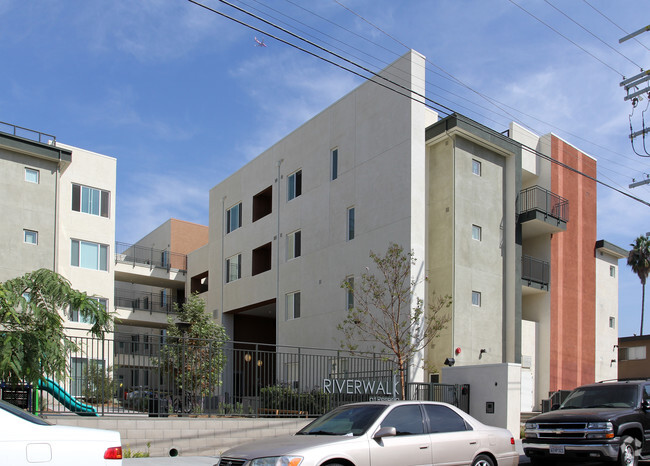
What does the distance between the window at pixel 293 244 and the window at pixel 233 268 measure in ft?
18.0

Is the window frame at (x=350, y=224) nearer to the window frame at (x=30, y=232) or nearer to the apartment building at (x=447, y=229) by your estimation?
the apartment building at (x=447, y=229)

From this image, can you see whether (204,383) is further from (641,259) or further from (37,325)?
(641,259)

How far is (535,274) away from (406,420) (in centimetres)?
2034

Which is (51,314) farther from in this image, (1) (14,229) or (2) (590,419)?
(1) (14,229)

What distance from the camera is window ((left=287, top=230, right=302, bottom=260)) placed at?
32.0 m

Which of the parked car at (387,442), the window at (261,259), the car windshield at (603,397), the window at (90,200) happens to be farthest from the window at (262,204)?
the parked car at (387,442)

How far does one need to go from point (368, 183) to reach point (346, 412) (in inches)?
701

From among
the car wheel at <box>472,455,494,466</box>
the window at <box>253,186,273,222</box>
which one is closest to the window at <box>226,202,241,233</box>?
the window at <box>253,186,273,222</box>

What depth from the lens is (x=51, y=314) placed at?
534 inches

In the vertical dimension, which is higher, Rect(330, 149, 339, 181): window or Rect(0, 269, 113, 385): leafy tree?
Rect(330, 149, 339, 181): window

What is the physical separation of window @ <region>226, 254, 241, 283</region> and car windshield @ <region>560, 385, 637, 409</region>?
24733 mm

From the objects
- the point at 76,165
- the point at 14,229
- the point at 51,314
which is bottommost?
the point at 51,314

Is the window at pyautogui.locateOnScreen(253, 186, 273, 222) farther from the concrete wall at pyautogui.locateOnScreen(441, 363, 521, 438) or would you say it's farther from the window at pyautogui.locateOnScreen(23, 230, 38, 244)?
the concrete wall at pyautogui.locateOnScreen(441, 363, 521, 438)

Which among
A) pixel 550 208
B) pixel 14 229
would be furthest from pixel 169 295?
pixel 550 208
